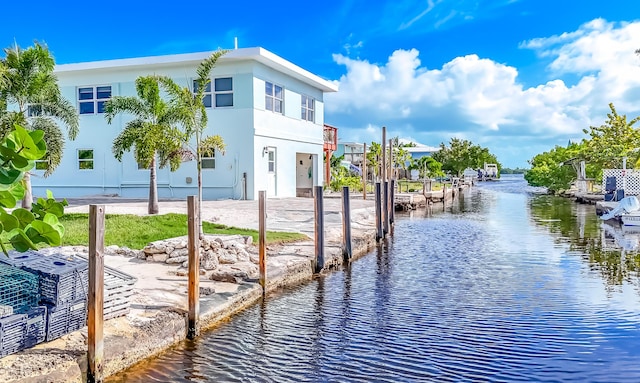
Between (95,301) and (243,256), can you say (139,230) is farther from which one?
(95,301)

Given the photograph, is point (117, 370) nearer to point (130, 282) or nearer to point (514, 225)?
point (130, 282)

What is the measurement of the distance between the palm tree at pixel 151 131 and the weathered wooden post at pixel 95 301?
8.84 meters

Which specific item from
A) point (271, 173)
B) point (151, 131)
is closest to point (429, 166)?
point (271, 173)

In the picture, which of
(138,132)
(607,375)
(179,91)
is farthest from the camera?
(138,132)

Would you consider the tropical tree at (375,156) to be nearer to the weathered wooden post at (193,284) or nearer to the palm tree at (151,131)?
the palm tree at (151,131)

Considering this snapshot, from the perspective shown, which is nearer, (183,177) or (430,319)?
(430,319)

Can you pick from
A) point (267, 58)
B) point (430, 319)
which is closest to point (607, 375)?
point (430, 319)

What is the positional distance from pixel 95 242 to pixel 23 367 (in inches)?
54.3

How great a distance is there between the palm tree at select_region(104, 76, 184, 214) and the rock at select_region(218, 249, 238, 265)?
4585mm

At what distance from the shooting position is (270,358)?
7.28 meters

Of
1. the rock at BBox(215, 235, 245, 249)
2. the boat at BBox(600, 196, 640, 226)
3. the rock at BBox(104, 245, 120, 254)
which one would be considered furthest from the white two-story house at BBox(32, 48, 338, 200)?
the boat at BBox(600, 196, 640, 226)

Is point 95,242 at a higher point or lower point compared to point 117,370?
higher

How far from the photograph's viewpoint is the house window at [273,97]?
26.5 meters

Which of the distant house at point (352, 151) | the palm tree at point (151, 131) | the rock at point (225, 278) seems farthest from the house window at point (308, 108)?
the distant house at point (352, 151)
